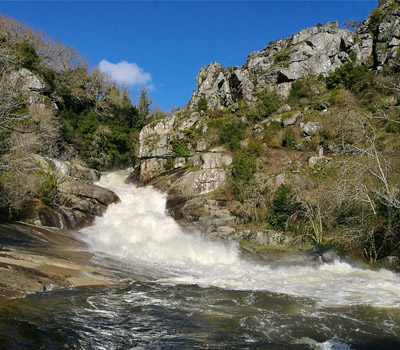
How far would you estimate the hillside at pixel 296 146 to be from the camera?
66.1ft

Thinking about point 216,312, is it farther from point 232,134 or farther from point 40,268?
point 232,134

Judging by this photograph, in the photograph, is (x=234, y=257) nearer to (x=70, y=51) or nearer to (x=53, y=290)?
(x=53, y=290)

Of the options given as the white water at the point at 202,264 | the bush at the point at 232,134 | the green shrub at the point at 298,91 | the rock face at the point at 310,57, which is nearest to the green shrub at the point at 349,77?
the rock face at the point at 310,57

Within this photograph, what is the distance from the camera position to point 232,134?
43094mm

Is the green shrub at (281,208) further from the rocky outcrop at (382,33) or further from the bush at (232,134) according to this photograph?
the rocky outcrop at (382,33)

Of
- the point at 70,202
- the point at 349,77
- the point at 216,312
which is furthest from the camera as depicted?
the point at 349,77

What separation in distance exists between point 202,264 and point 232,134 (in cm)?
2502

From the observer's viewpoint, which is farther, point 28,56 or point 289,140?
point 28,56

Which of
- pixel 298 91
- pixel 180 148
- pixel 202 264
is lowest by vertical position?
pixel 202 264

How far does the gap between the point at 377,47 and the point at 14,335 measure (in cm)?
5783

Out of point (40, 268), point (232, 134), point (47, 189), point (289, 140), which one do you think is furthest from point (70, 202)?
point (289, 140)

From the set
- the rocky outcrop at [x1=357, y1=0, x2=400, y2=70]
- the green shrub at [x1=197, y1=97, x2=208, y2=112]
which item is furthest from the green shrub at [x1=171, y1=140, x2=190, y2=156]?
the rocky outcrop at [x1=357, y1=0, x2=400, y2=70]

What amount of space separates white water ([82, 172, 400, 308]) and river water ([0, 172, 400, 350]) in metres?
0.09

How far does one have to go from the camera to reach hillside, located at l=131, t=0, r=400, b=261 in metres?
20.1
